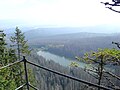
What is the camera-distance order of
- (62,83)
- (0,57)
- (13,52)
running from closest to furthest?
(0,57) < (13,52) < (62,83)

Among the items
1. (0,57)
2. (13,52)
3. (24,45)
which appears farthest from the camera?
(24,45)

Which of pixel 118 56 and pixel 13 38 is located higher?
pixel 118 56

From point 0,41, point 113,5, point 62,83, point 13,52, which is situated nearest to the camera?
point 113,5

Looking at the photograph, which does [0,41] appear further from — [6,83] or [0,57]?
[6,83]

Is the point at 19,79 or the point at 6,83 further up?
the point at 6,83

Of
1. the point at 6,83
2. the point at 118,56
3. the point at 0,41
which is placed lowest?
the point at 6,83

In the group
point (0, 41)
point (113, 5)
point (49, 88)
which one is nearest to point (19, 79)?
point (0, 41)

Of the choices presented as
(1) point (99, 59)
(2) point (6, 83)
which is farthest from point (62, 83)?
(1) point (99, 59)

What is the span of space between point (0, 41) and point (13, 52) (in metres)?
4.01

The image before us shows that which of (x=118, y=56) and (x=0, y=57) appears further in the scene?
(x=0, y=57)

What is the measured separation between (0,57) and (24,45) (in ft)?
36.6

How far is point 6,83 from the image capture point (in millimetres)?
20766

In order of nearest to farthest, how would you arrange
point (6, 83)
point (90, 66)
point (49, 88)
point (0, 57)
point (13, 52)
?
point (90, 66) → point (6, 83) → point (0, 57) → point (13, 52) → point (49, 88)

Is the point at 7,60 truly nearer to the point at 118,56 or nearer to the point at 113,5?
the point at 118,56
